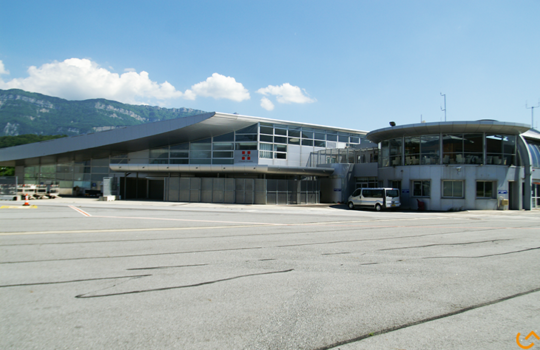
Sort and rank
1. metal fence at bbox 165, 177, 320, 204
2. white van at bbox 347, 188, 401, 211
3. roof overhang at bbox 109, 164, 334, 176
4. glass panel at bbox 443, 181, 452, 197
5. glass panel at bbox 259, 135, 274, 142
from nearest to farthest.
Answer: white van at bbox 347, 188, 401, 211 → glass panel at bbox 443, 181, 452, 197 → roof overhang at bbox 109, 164, 334, 176 → metal fence at bbox 165, 177, 320, 204 → glass panel at bbox 259, 135, 274, 142

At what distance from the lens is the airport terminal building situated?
94.8 ft

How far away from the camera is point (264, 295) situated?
556 centimetres

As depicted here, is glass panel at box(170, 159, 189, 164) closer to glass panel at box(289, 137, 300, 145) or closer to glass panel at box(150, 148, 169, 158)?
glass panel at box(150, 148, 169, 158)

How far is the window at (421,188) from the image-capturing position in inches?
1167

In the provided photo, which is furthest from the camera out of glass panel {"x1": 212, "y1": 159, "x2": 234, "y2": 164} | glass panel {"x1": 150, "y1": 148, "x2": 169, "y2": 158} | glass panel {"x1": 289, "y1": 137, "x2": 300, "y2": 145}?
glass panel {"x1": 150, "y1": 148, "x2": 169, "y2": 158}

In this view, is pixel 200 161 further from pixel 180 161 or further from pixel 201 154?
pixel 180 161

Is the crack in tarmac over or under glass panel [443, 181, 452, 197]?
under

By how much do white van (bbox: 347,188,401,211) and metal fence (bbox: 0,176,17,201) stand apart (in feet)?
109

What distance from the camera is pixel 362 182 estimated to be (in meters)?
37.7

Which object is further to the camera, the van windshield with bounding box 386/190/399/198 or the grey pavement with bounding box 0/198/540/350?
the van windshield with bounding box 386/190/399/198

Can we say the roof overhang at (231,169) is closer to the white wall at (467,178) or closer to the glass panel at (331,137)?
the glass panel at (331,137)

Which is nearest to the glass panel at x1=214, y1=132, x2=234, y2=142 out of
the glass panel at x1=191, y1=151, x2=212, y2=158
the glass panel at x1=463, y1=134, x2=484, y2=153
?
the glass panel at x1=191, y1=151, x2=212, y2=158

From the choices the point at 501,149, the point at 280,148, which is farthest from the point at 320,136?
the point at 501,149

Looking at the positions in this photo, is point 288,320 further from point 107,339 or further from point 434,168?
point 434,168
